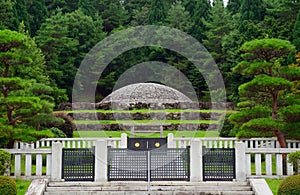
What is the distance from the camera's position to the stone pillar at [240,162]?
30.8 feet

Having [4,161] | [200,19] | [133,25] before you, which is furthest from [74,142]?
[133,25]

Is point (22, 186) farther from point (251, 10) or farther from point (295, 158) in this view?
point (251, 10)

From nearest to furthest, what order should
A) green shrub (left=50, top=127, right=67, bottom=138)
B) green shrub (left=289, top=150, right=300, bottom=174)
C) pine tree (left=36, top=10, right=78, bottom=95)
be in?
green shrub (left=289, top=150, right=300, bottom=174) → green shrub (left=50, top=127, right=67, bottom=138) → pine tree (left=36, top=10, right=78, bottom=95)

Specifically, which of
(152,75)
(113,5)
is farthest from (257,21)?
(113,5)

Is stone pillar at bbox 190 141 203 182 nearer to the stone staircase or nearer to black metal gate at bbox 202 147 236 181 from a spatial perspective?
black metal gate at bbox 202 147 236 181

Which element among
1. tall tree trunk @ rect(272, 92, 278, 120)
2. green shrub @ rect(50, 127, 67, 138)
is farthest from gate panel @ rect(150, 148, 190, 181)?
green shrub @ rect(50, 127, 67, 138)

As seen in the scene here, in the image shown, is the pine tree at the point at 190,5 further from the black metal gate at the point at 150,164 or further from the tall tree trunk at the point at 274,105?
the black metal gate at the point at 150,164

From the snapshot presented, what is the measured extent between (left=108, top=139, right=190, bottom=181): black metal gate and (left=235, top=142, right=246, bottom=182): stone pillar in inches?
43.0

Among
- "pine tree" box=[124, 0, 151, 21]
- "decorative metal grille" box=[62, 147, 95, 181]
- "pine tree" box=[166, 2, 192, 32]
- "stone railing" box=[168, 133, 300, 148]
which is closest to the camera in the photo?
"decorative metal grille" box=[62, 147, 95, 181]

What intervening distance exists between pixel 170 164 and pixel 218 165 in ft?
3.53

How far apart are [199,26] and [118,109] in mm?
14034

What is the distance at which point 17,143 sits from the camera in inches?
518

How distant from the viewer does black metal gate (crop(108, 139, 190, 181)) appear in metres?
9.27

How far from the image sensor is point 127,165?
9.27 m
